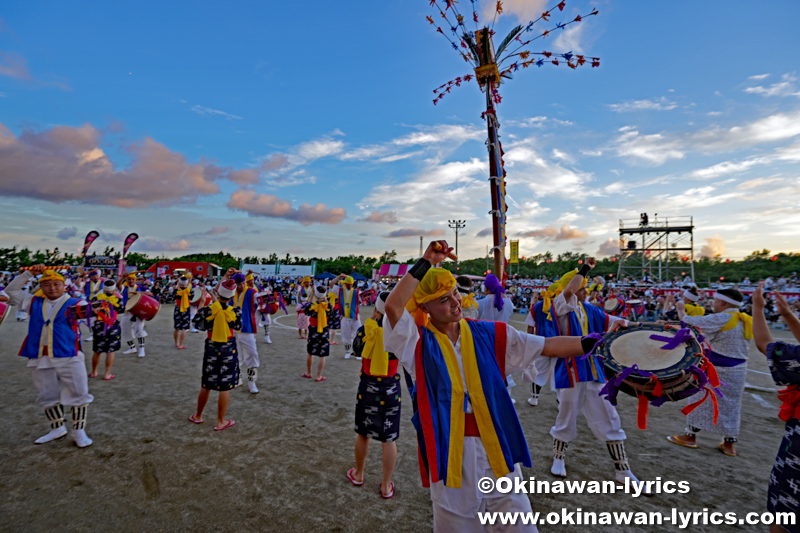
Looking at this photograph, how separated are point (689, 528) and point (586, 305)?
7.62 ft

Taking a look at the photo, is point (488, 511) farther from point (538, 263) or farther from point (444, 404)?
point (538, 263)

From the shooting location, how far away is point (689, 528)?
3332 mm

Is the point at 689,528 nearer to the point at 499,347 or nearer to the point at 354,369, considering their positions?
the point at 499,347

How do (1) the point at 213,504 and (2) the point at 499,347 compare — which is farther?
(1) the point at 213,504

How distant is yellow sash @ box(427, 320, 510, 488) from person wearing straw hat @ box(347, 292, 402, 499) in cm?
157

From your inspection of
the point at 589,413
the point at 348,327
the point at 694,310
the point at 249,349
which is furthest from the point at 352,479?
the point at 348,327

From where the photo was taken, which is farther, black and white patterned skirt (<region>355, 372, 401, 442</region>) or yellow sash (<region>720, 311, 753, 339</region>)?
yellow sash (<region>720, 311, 753, 339</region>)

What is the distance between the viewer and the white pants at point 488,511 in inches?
77.4

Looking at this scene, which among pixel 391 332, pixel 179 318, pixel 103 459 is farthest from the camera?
pixel 179 318

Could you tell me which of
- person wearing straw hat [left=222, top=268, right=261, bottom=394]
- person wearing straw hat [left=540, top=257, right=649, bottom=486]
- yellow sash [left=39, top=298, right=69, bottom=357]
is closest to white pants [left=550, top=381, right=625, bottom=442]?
person wearing straw hat [left=540, top=257, right=649, bottom=486]

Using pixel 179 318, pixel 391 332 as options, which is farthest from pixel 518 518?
pixel 179 318

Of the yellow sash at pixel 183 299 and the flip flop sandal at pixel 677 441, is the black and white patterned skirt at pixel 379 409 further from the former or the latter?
the yellow sash at pixel 183 299

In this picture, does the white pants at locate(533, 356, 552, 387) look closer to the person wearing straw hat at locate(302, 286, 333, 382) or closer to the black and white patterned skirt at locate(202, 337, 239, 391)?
the person wearing straw hat at locate(302, 286, 333, 382)

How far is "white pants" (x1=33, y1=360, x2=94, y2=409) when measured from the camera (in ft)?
15.2
